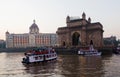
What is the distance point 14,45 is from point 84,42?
9611cm

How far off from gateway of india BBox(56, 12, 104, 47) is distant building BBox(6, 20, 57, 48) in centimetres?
7472

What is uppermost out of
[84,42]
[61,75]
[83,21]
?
[83,21]

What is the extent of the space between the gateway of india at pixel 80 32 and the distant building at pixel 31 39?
74.7 metres

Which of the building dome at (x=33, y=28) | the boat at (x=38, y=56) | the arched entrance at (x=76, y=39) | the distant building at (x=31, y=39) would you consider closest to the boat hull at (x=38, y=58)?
the boat at (x=38, y=56)

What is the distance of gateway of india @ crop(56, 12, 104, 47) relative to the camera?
336 ft

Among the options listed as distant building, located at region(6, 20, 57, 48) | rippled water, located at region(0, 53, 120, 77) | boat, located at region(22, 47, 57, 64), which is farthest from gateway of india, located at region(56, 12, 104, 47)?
distant building, located at region(6, 20, 57, 48)

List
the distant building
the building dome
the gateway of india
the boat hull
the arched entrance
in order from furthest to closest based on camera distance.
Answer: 1. the building dome
2. the distant building
3. the arched entrance
4. the gateway of india
5. the boat hull

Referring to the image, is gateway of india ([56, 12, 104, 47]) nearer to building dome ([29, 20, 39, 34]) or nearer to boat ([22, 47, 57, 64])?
boat ([22, 47, 57, 64])

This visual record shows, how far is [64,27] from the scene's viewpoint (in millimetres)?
117000

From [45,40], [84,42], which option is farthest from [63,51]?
[45,40]

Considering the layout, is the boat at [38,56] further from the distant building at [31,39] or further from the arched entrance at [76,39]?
the distant building at [31,39]

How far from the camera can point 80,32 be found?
10825cm

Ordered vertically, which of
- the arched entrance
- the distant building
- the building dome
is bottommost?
the arched entrance

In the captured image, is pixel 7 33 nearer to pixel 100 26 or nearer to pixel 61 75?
pixel 100 26
